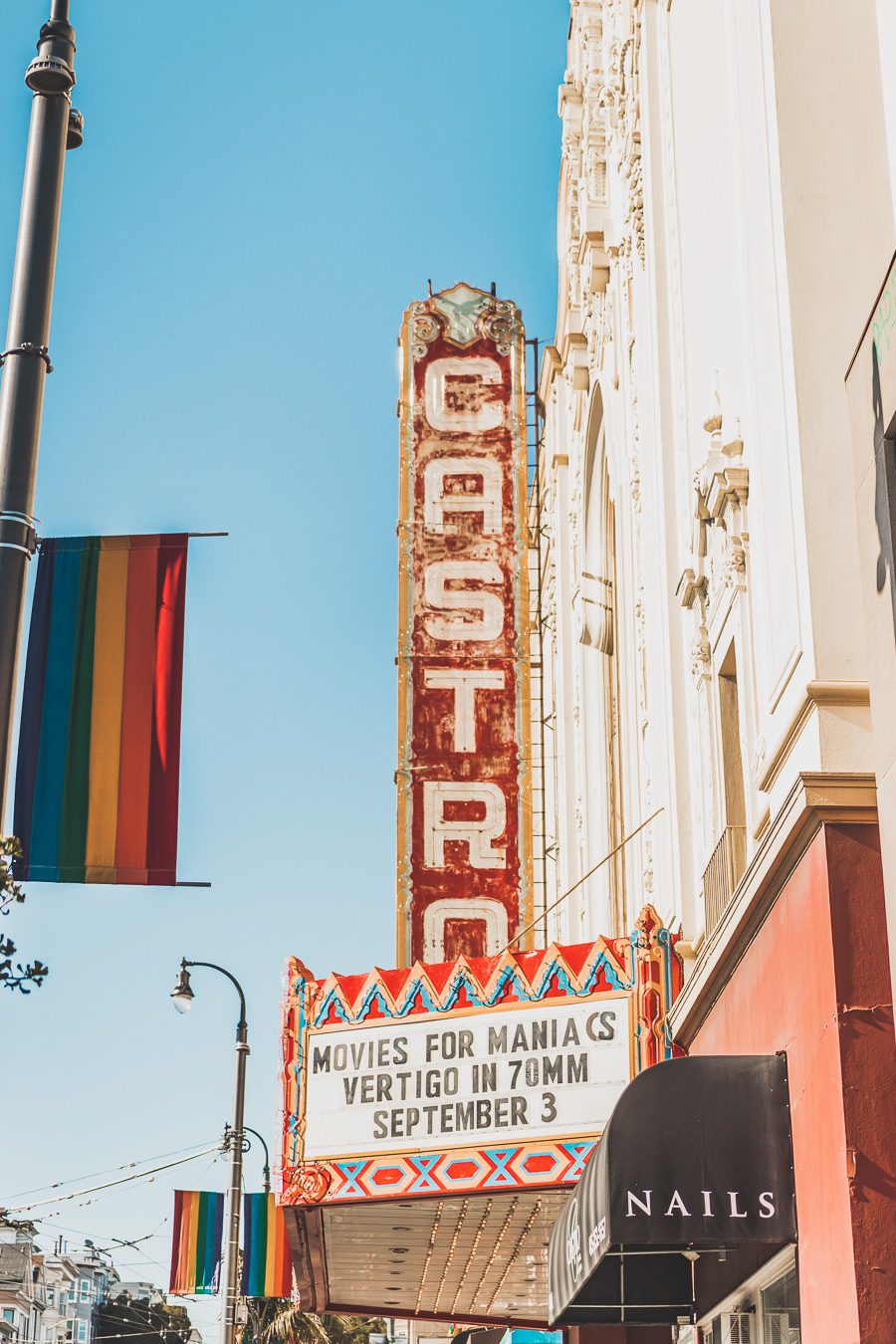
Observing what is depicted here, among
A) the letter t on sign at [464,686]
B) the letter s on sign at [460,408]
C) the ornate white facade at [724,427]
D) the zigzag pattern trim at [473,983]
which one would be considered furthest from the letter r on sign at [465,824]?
the zigzag pattern trim at [473,983]

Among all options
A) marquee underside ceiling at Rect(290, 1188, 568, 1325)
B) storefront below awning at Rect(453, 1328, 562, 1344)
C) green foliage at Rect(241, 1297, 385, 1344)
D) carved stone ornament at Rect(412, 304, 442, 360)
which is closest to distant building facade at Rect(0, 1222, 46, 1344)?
green foliage at Rect(241, 1297, 385, 1344)

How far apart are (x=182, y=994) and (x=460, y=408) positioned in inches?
410

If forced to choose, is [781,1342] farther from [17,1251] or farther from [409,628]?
[17,1251]

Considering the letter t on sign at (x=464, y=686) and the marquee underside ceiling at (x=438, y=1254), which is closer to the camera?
the marquee underside ceiling at (x=438, y=1254)

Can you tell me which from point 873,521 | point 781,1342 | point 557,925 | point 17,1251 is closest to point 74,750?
point 873,521

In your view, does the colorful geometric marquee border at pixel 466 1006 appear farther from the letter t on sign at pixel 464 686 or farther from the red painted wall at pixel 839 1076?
the letter t on sign at pixel 464 686

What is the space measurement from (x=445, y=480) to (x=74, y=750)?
63.2 ft

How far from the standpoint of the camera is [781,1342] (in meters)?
11.2

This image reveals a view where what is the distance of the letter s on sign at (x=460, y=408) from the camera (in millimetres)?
27469

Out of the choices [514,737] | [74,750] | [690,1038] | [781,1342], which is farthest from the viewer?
[514,737]

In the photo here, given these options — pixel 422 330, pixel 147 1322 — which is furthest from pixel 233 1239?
pixel 147 1322

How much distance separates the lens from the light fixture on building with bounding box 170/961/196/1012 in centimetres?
2873

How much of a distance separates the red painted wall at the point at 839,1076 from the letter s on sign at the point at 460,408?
1829 cm

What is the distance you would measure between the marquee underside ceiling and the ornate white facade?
11.1ft
